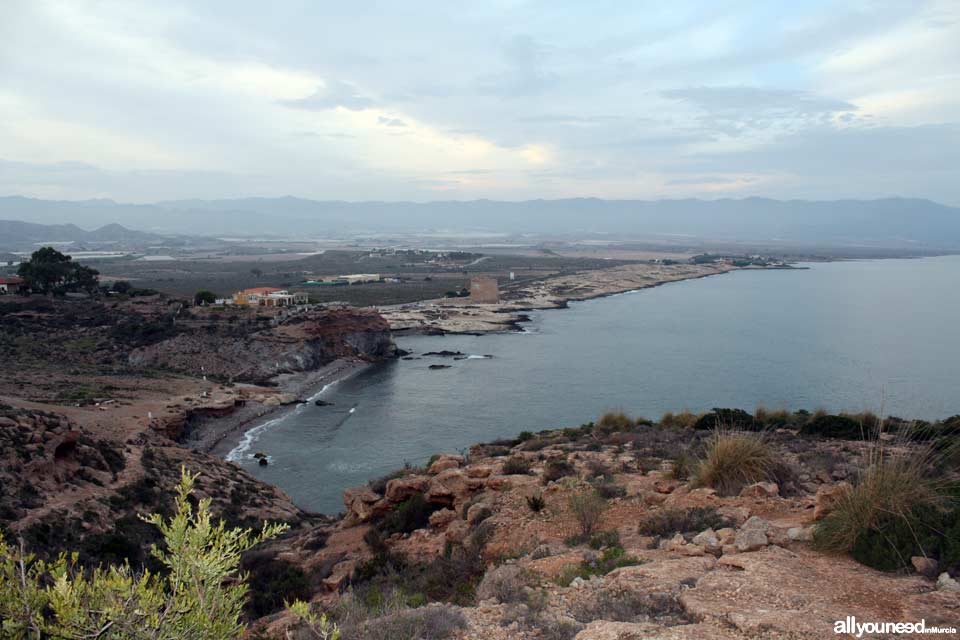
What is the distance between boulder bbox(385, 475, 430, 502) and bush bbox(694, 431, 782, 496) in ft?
16.5

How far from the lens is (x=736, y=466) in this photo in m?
8.56

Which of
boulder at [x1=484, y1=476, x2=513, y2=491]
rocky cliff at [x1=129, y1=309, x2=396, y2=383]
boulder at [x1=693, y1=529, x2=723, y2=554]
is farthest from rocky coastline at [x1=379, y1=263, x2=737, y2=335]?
boulder at [x1=693, y1=529, x2=723, y2=554]

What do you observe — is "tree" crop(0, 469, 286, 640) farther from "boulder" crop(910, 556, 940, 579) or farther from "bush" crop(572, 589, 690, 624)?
"boulder" crop(910, 556, 940, 579)

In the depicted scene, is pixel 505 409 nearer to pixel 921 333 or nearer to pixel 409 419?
pixel 409 419

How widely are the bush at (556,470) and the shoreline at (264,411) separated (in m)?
19.6

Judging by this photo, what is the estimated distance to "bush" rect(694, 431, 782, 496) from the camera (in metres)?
8.47

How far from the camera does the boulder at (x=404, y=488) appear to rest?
443 inches

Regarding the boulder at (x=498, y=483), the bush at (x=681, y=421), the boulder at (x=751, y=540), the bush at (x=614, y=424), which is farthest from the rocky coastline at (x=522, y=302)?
the boulder at (x=751, y=540)

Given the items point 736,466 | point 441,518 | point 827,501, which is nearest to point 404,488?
point 441,518

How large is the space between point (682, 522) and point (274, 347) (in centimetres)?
3714

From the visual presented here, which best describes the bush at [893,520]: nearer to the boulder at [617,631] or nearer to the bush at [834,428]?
the boulder at [617,631]

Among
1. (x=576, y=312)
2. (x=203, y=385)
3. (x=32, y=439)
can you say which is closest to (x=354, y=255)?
(x=576, y=312)

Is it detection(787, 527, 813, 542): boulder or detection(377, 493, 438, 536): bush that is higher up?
detection(787, 527, 813, 542): boulder

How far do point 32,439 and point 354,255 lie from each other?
150m
